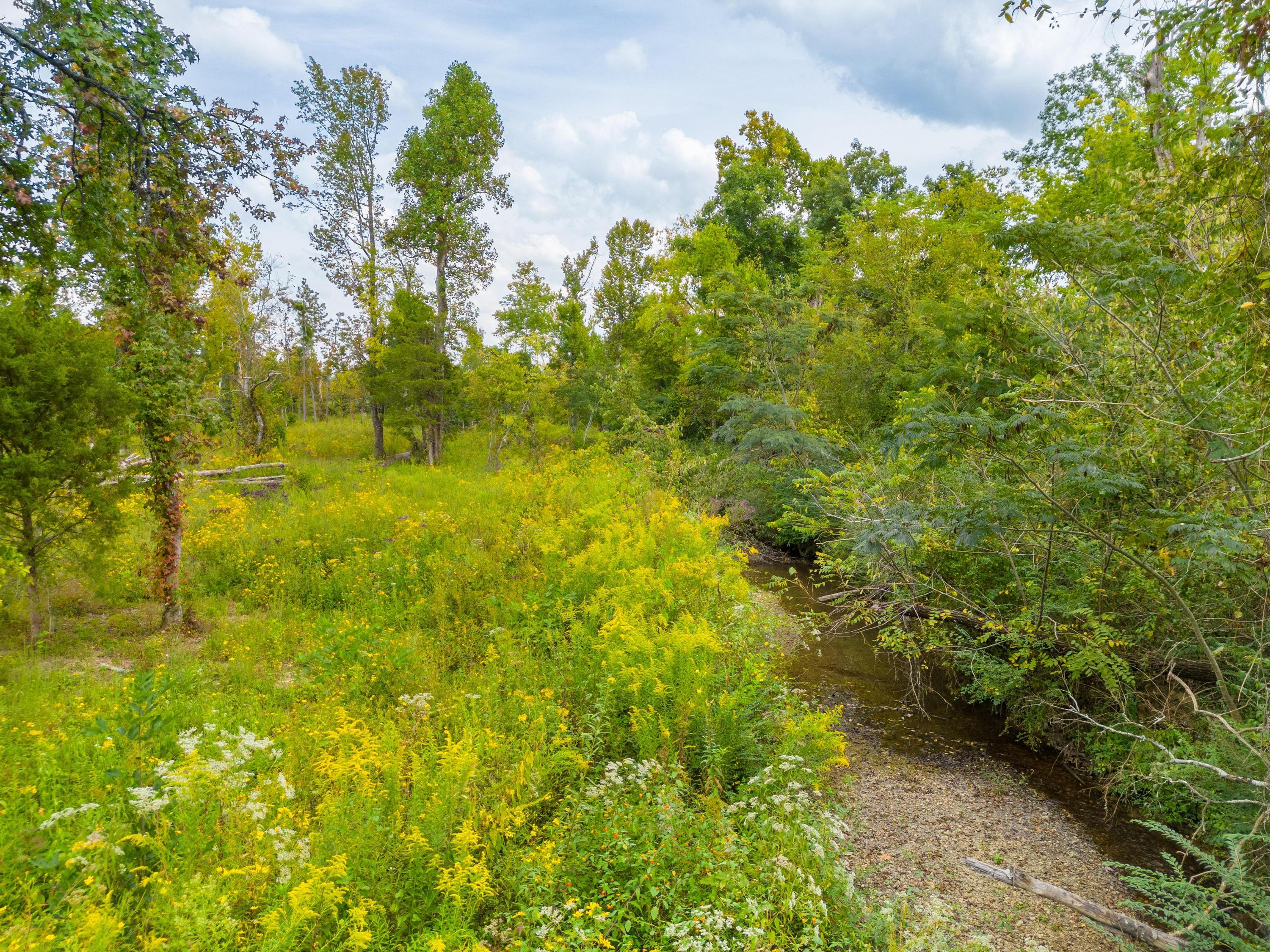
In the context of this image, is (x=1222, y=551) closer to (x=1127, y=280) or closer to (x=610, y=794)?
(x=1127, y=280)

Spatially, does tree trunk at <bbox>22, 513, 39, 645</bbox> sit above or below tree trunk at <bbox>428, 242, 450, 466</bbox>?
below

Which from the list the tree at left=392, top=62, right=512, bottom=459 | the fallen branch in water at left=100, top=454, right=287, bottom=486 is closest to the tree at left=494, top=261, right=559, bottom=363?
the tree at left=392, top=62, right=512, bottom=459

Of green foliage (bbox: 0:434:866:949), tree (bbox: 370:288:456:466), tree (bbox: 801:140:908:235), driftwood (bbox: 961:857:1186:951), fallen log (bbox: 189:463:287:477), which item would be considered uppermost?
tree (bbox: 801:140:908:235)

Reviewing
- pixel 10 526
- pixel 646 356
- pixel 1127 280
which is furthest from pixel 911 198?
pixel 10 526

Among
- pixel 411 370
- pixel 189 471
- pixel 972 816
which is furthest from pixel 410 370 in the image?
pixel 972 816

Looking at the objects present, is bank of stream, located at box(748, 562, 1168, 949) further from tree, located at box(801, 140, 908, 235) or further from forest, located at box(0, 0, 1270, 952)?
tree, located at box(801, 140, 908, 235)

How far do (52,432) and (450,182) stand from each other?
47.5 feet

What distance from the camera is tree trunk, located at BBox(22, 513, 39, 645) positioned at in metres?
5.31

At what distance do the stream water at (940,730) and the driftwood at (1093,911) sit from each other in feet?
5.45

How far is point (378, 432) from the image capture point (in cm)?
1845

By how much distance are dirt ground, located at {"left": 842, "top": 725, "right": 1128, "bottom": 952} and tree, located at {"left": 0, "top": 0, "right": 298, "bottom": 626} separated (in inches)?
288

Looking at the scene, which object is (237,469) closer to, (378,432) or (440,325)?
(378,432)

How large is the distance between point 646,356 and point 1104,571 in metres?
17.7

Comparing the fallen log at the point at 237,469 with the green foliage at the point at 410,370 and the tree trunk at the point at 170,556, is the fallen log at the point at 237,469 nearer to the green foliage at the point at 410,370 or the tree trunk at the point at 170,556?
the green foliage at the point at 410,370
